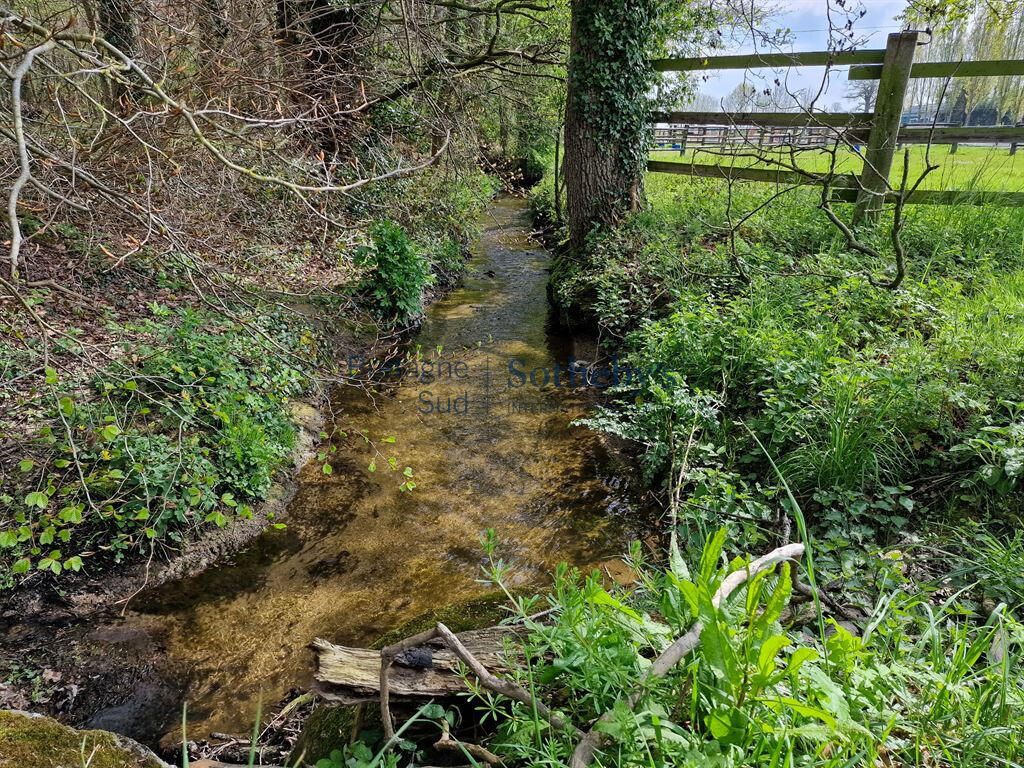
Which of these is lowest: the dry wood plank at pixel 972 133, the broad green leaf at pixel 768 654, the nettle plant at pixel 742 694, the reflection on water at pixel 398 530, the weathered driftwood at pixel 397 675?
the reflection on water at pixel 398 530

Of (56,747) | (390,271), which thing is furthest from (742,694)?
(390,271)

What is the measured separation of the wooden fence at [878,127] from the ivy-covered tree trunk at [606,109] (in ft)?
3.73

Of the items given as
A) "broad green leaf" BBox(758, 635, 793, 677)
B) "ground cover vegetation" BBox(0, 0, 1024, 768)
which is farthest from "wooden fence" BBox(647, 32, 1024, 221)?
"broad green leaf" BBox(758, 635, 793, 677)

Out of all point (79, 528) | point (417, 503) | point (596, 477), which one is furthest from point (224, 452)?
point (596, 477)

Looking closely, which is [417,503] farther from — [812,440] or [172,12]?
[172,12]

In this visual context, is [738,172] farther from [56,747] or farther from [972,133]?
[56,747]

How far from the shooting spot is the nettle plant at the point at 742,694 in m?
1.17

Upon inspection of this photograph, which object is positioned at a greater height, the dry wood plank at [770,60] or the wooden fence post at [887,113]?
the dry wood plank at [770,60]

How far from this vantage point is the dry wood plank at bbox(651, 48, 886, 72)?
231 inches

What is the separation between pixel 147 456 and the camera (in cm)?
326

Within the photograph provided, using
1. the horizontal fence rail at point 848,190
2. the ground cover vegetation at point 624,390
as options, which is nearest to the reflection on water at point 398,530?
the ground cover vegetation at point 624,390

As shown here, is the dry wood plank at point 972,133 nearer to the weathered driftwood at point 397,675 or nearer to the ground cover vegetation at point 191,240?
the ground cover vegetation at point 191,240

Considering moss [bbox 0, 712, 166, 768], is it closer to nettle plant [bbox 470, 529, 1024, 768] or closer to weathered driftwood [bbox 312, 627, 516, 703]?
weathered driftwood [bbox 312, 627, 516, 703]

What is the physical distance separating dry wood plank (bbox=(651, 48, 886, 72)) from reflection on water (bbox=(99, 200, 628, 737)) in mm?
4272
